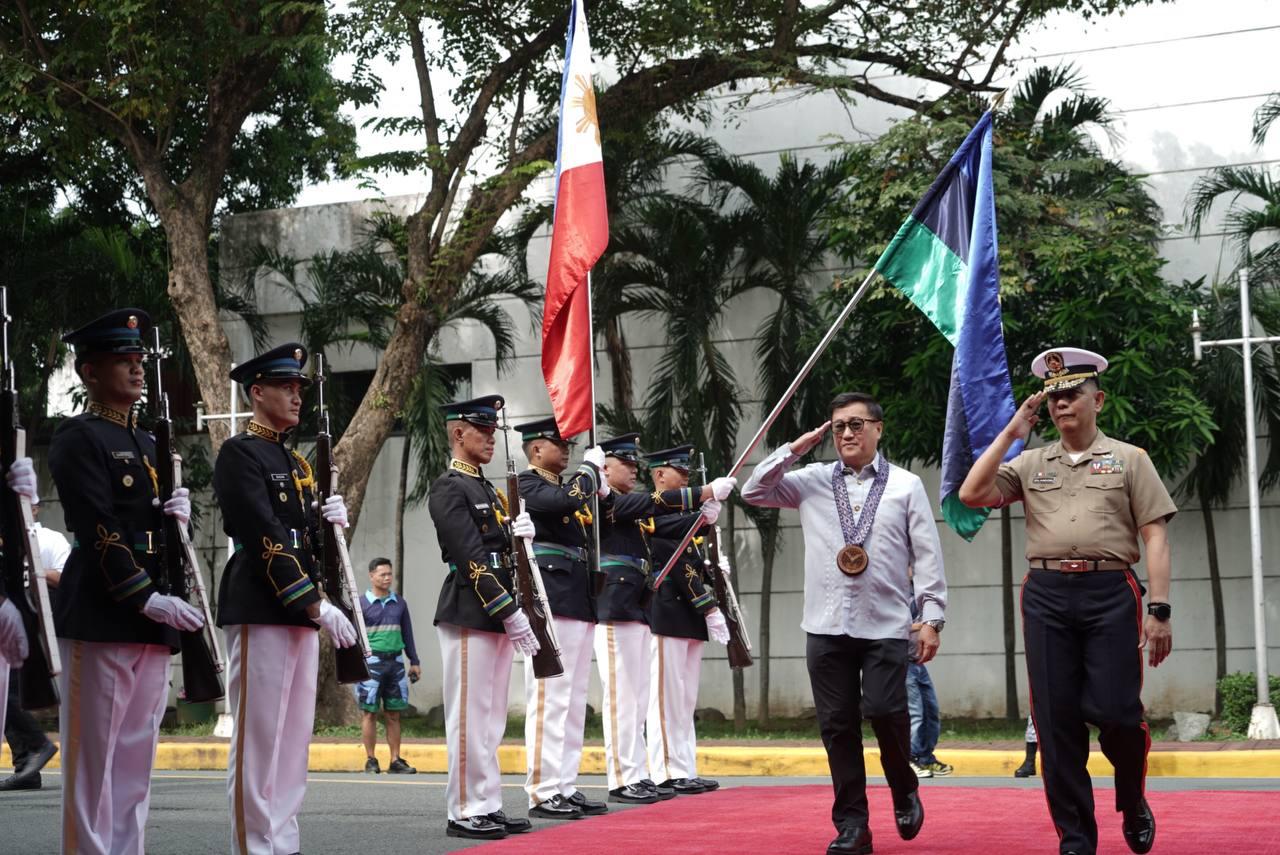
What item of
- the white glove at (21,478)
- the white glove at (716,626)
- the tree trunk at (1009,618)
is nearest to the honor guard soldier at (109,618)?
the white glove at (21,478)

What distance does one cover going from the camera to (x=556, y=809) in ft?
29.7

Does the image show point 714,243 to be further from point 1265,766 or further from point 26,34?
point 1265,766

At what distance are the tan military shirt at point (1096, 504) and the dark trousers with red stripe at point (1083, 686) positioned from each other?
12 centimetres

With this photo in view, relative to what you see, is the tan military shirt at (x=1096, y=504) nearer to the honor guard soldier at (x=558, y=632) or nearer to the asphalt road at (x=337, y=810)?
the honor guard soldier at (x=558, y=632)

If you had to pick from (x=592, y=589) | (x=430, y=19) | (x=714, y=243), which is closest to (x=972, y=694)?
(x=714, y=243)

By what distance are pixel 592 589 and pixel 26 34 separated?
12224 mm

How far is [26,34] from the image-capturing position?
703 inches

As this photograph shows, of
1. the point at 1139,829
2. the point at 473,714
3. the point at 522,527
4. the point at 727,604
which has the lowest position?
the point at 1139,829

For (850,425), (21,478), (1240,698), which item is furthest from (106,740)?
(1240,698)

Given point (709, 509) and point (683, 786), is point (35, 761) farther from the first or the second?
point (709, 509)

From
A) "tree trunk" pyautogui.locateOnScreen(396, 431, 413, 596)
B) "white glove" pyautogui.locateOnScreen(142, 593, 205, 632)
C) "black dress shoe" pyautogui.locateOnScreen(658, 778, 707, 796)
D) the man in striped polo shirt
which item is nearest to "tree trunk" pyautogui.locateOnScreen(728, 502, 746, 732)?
"tree trunk" pyautogui.locateOnScreen(396, 431, 413, 596)

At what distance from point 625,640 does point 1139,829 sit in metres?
4.17

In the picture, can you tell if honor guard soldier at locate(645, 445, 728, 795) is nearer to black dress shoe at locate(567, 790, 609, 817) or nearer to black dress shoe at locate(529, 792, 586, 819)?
black dress shoe at locate(567, 790, 609, 817)

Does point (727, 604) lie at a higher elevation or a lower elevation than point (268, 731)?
higher
